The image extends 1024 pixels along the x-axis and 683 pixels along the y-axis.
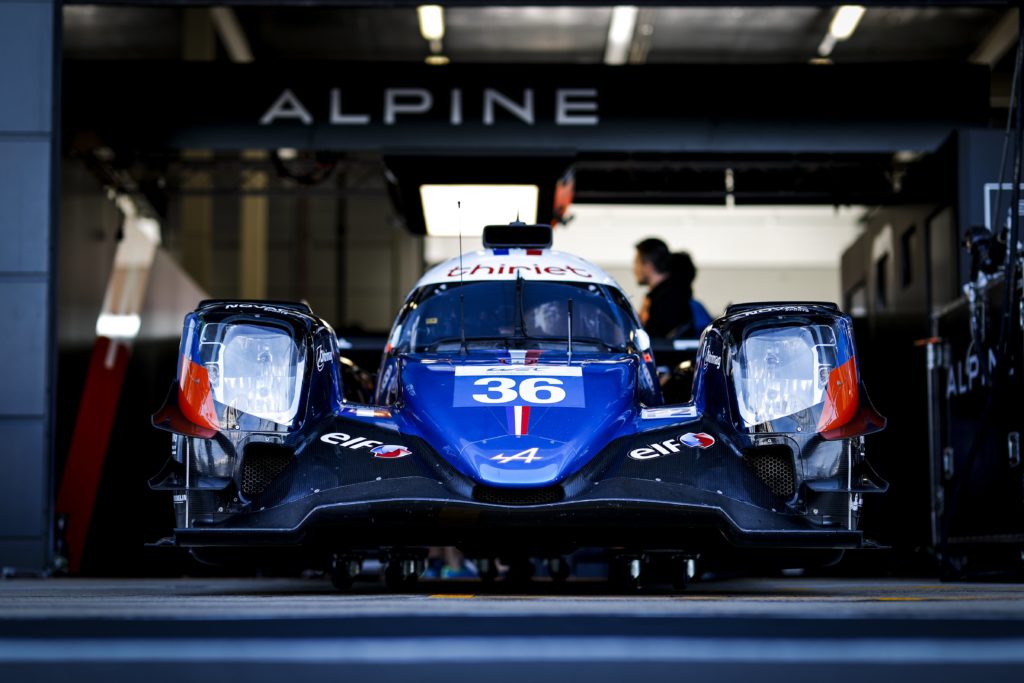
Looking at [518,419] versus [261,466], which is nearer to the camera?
[518,419]

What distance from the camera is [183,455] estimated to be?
4.76 meters

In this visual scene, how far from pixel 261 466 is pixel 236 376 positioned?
0.31 meters

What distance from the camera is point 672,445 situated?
15.3ft

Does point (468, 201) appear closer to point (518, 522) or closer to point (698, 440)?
point (698, 440)

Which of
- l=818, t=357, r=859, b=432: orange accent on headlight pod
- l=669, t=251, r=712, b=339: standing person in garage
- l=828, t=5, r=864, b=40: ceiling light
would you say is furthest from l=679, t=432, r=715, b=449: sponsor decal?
l=828, t=5, r=864, b=40: ceiling light

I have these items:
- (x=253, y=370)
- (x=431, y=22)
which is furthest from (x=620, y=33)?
(x=253, y=370)

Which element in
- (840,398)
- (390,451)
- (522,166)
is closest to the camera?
(390,451)

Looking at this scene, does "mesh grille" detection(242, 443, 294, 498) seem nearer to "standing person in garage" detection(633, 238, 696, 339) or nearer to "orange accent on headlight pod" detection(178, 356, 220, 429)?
"orange accent on headlight pod" detection(178, 356, 220, 429)

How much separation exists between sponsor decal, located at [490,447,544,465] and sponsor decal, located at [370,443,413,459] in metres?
0.31

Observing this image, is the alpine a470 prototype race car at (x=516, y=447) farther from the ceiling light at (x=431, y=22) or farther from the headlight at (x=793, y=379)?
the ceiling light at (x=431, y=22)

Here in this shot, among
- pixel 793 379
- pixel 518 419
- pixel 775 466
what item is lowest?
pixel 775 466

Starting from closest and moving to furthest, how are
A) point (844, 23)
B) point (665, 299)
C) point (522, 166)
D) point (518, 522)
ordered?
1. point (518, 522)
2. point (665, 299)
3. point (522, 166)
4. point (844, 23)

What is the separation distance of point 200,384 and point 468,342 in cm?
130

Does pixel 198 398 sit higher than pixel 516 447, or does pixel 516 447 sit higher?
pixel 198 398
